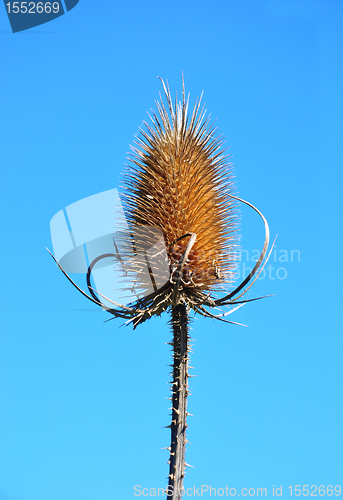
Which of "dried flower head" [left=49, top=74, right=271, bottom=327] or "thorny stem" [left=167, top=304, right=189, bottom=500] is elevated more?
"dried flower head" [left=49, top=74, right=271, bottom=327]

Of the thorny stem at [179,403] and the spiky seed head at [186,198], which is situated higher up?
the spiky seed head at [186,198]

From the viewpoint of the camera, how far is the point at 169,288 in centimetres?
394

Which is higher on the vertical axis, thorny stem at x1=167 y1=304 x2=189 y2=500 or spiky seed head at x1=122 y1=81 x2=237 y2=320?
spiky seed head at x1=122 y1=81 x2=237 y2=320

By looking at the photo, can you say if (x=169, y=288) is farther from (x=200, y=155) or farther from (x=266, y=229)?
(x=200, y=155)

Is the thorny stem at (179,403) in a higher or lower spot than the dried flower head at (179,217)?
lower

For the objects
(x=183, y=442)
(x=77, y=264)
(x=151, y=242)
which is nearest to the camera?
(x=183, y=442)

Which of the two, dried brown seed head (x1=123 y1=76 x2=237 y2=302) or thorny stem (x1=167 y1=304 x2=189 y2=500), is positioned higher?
dried brown seed head (x1=123 y1=76 x2=237 y2=302)

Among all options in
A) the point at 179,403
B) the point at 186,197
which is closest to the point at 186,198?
the point at 186,197

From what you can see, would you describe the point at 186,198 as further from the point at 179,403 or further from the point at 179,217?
the point at 179,403

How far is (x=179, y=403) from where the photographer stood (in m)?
3.66

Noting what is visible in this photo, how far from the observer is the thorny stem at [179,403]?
137 inches

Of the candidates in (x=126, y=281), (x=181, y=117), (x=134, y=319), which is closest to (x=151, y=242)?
(x=126, y=281)

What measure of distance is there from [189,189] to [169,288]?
968 mm

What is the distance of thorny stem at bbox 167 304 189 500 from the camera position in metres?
3.49
